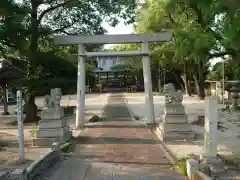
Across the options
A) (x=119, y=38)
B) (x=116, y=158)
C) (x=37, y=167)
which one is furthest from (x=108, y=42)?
(x=37, y=167)

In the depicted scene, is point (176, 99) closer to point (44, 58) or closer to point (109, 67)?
point (44, 58)

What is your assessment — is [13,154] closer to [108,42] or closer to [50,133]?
[50,133]

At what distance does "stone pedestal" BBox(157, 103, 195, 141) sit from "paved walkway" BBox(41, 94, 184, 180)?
486mm

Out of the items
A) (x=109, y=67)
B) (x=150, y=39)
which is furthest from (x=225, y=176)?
(x=109, y=67)

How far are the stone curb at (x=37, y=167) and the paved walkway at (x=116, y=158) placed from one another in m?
0.23

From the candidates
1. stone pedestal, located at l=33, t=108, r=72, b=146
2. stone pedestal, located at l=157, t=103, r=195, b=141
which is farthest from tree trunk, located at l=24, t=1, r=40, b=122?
stone pedestal, located at l=157, t=103, r=195, b=141

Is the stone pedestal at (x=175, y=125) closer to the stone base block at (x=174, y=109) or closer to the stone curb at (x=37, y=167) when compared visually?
the stone base block at (x=174, y=109)

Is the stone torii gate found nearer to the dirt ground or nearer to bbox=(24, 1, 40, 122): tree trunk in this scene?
bbox=(24, 1, 40, 122): tree trunk

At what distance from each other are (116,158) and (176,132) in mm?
4067

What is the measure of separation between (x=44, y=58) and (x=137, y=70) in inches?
1224

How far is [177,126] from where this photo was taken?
13992mm

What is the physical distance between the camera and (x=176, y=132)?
13.9 meters

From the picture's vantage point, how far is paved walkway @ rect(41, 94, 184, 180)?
8461 mm

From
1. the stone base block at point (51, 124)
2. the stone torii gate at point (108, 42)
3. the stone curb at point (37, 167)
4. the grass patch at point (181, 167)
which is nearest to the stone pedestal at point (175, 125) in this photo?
the stone base block at point (51, 124)
